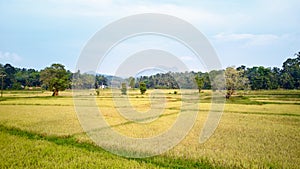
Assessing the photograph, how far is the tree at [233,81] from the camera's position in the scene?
1672 inches

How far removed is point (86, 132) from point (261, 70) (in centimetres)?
6492

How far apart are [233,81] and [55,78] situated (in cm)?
3083

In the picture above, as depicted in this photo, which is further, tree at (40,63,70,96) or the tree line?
tree at (40,63,70,96)

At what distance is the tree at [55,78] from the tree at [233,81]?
93.9 feet

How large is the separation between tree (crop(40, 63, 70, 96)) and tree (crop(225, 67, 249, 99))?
28.6m

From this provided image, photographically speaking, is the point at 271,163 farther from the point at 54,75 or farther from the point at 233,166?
the point at 54,75

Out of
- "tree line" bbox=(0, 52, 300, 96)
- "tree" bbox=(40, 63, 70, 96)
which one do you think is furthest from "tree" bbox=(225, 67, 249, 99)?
"tree" bbox=(40, 63, 70, 96)

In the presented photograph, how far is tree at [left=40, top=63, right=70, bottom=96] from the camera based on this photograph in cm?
4669

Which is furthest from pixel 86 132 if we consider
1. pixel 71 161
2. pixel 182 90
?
pixel 182 90

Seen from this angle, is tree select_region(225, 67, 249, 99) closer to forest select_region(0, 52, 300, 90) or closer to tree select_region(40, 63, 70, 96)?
forest select_region(0, 52, 300, 90)

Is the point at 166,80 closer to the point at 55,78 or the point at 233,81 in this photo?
the point at 233,81

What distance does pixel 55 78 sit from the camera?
4691 cm

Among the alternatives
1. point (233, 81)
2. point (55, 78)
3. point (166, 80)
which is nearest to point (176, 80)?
point (166, 80)

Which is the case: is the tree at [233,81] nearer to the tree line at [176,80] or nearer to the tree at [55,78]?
the tree line at [176,80]
